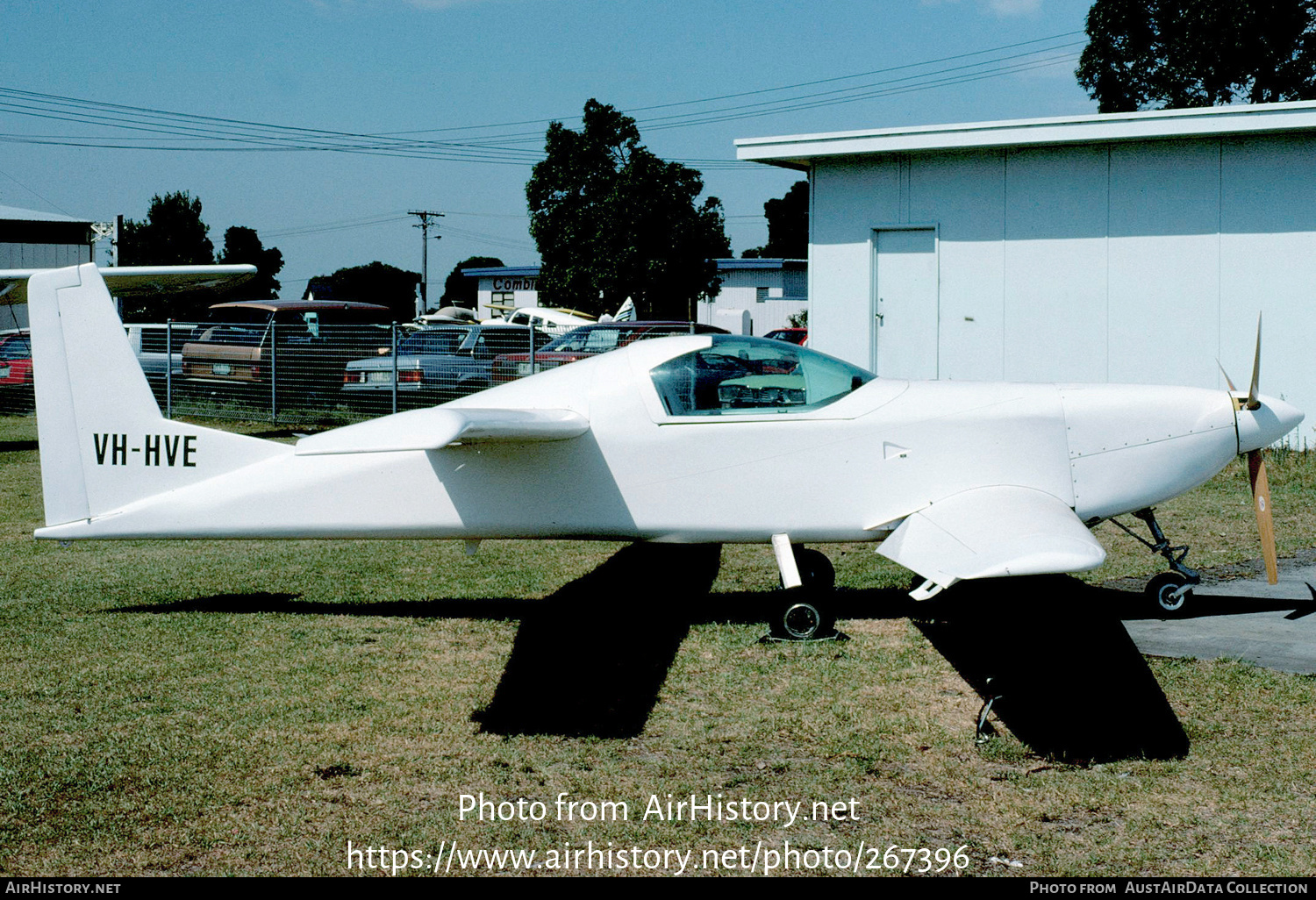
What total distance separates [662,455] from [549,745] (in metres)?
2.17

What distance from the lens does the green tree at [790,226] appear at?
293 feet

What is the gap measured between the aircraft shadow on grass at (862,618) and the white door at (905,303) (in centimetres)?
769

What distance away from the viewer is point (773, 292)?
63.5 metres

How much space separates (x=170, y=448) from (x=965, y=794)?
5030mm

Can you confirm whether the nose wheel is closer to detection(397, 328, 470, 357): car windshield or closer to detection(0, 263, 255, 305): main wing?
detection(0, 263, 255, 305): main wing

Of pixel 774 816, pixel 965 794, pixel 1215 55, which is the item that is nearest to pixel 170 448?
pixel 774 816

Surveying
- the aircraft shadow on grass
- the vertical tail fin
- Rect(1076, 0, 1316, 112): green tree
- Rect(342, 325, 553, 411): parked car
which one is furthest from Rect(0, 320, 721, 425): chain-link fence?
Rect(1076, 0, 1316, 112): green tree

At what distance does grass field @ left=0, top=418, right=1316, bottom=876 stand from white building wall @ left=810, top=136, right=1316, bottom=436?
8.66 m

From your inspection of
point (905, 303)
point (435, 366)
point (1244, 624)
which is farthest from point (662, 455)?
point (435, 366)

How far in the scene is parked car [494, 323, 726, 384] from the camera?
18922mm

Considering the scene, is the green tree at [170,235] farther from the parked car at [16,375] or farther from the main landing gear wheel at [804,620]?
the main landing gear wheel at [804,620]

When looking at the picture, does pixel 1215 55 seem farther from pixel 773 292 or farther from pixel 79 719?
pixel 79 719

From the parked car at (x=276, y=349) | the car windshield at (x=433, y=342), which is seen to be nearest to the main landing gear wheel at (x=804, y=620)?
the car windshield at (x=433, y=342)

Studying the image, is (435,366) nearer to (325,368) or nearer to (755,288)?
(325,368)
